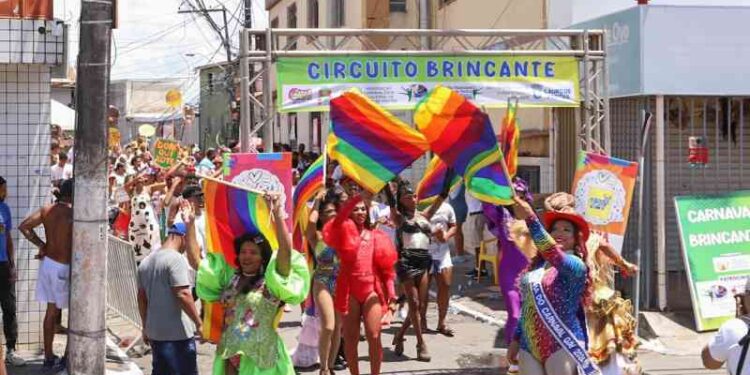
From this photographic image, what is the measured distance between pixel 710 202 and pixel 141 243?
570 cm

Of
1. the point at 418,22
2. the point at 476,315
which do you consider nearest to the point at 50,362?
the point at 476,315

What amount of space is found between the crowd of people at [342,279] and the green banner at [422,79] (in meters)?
0.97

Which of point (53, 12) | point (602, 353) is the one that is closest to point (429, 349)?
point (602, 353)

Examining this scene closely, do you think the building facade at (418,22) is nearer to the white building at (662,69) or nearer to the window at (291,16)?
the window at (291,16)

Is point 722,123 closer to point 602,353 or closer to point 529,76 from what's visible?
point 529,76

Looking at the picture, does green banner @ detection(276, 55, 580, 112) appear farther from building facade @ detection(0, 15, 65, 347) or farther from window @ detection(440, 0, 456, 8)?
window @ detection(440, 0, 456, 8)

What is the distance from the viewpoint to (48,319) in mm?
8719

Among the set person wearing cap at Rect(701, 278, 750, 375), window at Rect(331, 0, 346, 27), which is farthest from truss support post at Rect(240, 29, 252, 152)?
window at Rect(331, 0, 346, 27)

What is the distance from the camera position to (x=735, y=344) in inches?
187

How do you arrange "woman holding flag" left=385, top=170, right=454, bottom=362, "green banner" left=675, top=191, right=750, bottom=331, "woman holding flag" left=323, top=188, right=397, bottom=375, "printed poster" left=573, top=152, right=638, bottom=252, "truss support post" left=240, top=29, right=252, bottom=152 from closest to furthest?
"woman holding flag" left=323, top=188, right=397, bottom=375
"truss support post" left=240, top=29, right=252, bottom=152
"woman holding flag" left=385, top=170, right=454, bottom=362
"printed poster" left=573, top=152, right=638, bottom=252
"green banner" left=675, top=191, right=750, bottom=331

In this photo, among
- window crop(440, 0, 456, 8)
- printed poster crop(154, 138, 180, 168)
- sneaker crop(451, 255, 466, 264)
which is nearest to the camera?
sneaker crop(451, 255, 466, 264)

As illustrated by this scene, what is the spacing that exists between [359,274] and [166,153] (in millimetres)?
9917

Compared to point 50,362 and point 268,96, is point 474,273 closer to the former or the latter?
point 268,96

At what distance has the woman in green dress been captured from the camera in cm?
571
